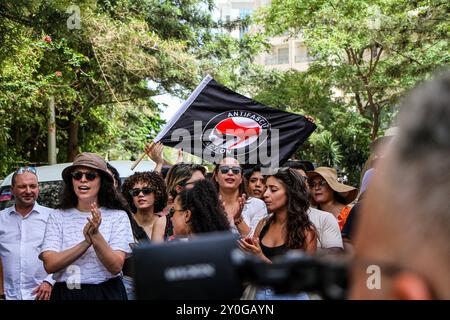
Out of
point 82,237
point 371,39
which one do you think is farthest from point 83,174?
point 371,39

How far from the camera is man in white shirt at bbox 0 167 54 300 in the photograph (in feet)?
16.9

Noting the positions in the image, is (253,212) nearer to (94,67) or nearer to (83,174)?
(83,174)

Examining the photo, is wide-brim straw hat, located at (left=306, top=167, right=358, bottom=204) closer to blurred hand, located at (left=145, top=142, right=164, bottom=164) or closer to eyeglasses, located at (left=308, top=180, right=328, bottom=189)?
eyeglasses, located at (left=308, top=180, right=328, bottom=189)

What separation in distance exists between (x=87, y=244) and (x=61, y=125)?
683 inches

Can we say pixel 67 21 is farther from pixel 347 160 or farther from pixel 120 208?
pixel 347 160

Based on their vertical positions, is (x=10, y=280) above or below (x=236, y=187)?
below

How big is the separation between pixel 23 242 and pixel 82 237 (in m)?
1.16

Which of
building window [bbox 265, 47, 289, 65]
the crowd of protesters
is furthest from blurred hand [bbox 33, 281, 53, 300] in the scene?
building window [bbox 265, 47, 289, 65]

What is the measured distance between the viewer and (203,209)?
408 cm

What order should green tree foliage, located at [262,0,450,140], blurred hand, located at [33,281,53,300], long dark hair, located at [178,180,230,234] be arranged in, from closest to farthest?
1. long dark hair, located at [178,180,230,234]
2. blurred hand, located at [33,281,53,300]
3. green tree foliage, located at [262,0,450,140]

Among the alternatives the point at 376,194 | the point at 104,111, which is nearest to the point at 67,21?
the point at 376,194

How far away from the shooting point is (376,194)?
2.76ft

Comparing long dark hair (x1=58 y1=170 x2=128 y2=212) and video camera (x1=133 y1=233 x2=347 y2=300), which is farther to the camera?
long dark hair (x1=58 y1=170 x2=128 y2=212)

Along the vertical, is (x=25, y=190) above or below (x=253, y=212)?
above
